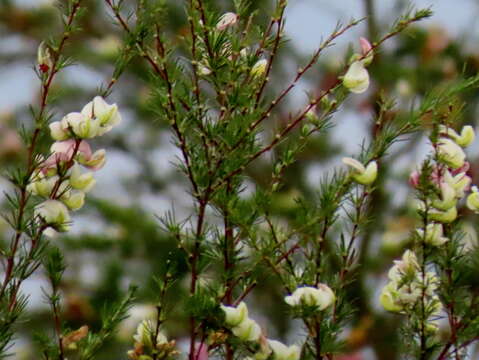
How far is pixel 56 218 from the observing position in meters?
0.83

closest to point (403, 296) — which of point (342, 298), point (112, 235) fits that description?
point (342, 298)

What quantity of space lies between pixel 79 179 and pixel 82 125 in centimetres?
5

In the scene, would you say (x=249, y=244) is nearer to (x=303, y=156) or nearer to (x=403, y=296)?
(x=403, y=296)

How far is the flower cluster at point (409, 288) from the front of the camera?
85 centimetres

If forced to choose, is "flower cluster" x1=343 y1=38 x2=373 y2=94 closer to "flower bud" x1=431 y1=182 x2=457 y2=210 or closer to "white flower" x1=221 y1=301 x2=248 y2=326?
"flower bud" x1=431 y1=182 x2=457 y2=210

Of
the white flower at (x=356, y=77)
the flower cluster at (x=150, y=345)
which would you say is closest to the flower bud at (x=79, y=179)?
the flower cluster at (x=150, y=345)

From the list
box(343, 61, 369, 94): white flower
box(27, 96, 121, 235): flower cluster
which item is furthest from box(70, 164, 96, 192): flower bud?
box(343, 61, 369, 94): white flower

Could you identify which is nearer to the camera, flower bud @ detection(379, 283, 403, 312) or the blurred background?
flower bud @ detection(379, 283, 403, 312)

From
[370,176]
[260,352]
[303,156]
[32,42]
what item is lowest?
[260,352]

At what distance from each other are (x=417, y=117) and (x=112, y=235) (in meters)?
1.92

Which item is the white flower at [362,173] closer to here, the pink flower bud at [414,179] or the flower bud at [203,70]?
the pink flower bud at [414,179]

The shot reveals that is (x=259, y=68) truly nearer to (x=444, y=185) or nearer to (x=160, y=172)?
(x=444, y=185)

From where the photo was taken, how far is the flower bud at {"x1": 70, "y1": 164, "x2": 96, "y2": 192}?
854 millimetres

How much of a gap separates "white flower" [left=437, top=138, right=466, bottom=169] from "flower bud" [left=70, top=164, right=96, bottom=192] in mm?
305
